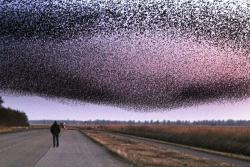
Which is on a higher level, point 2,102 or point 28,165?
point 2,102

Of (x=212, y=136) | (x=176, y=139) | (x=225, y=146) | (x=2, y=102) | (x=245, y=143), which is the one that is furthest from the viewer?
(x=2, y=102)

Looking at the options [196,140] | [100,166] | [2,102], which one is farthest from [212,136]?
[2,102]

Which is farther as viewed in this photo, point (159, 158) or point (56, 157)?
point (159, 158)

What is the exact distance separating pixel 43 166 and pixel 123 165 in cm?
399

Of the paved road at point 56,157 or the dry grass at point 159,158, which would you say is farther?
the dry grass at point 159,158

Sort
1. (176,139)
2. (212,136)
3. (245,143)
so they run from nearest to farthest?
(245,143), (212,136), (176,139)

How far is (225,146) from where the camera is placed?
160 ft

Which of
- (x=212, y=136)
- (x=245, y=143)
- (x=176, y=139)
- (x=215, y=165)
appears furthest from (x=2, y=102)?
(x=215, y=165)

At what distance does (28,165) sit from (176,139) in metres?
46.6

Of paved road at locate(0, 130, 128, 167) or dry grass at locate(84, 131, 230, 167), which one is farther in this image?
dry grass at locate(84, 131, 230, 167)

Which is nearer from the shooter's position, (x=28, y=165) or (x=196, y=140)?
(x=28, y=165)

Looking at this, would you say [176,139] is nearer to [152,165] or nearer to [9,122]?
[152,165]

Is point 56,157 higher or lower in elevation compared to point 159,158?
higher

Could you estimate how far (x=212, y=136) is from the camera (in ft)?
193
